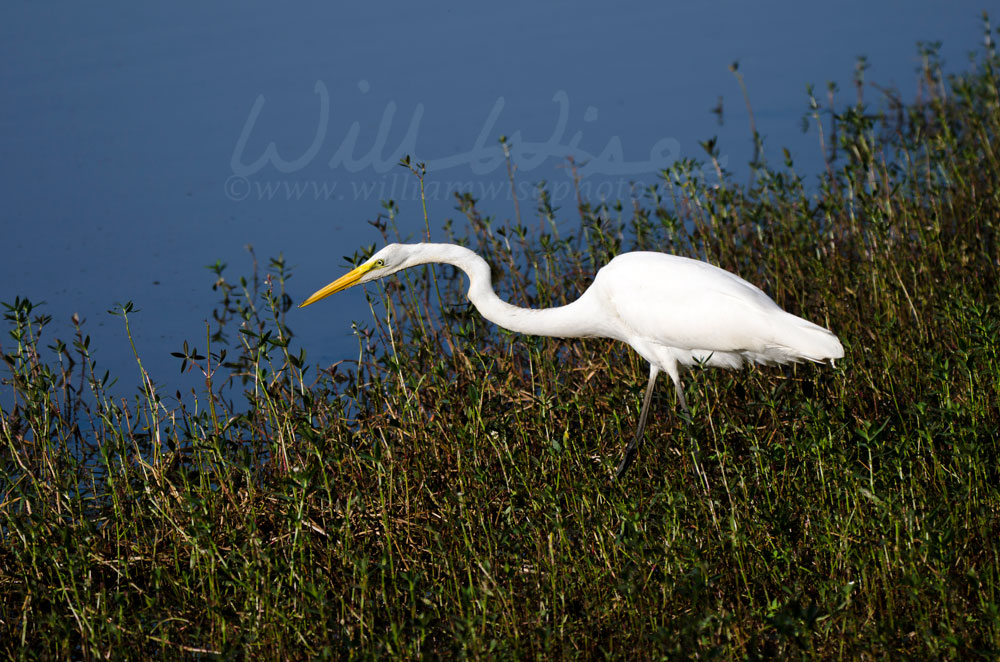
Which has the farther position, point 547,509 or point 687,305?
point 687,305

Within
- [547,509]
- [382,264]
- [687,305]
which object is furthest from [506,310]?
[547,509]

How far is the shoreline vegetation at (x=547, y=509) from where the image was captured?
98.3 inches

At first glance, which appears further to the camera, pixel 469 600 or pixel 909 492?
pixel 909 492

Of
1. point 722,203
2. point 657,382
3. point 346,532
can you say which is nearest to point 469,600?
point 346,532

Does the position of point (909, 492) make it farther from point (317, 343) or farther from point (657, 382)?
point (317, 343)

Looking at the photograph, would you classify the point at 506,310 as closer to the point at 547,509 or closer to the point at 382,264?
the point at 382,264

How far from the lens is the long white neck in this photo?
161 inches

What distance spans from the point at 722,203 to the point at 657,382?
1.14 metres

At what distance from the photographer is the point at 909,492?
9.41 feet

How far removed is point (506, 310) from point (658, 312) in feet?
2.01

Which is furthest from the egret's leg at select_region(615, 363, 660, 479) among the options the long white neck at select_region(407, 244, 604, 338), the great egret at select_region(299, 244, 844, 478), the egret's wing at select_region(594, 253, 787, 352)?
the long white neck at select_region(407, 244, 604, 338)

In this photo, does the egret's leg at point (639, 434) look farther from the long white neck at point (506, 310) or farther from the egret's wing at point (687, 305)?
the long white neck at point (506, 310)

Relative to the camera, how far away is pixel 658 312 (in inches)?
155

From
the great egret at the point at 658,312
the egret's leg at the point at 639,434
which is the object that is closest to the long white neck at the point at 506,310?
the great egret at the point at 658,312
